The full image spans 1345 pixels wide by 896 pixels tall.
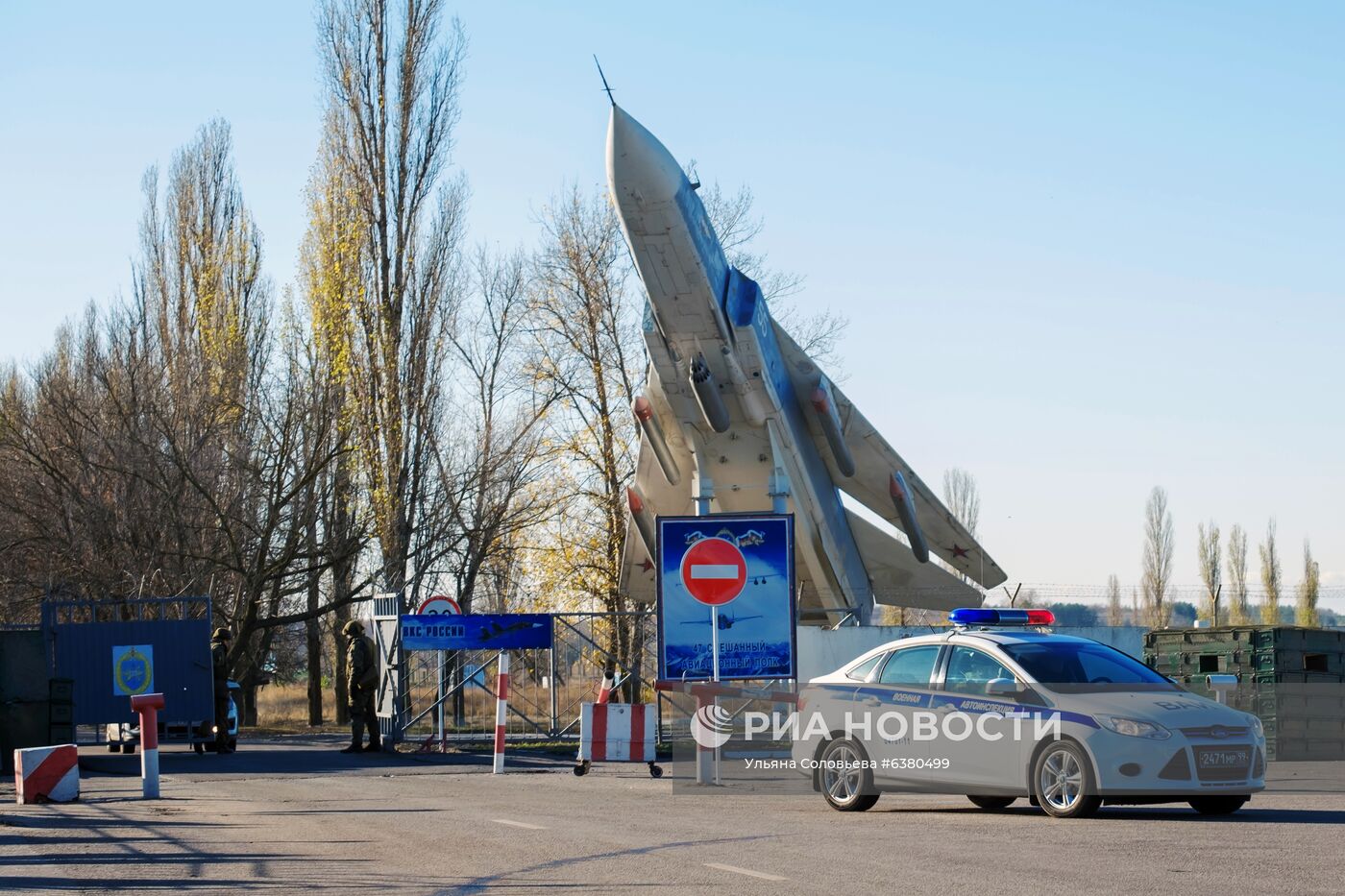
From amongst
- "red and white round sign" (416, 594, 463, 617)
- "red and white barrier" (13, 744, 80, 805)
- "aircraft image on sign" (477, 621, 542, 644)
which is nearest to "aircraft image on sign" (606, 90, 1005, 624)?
"red and white round sign" (416, 594, 463, 617)

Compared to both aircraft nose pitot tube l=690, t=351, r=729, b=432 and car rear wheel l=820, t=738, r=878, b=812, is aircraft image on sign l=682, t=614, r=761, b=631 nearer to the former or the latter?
car rear wheel l=820, t=738, r=878, b=812

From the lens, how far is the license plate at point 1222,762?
444 inches

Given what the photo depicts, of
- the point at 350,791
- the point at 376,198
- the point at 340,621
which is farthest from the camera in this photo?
the point at 340,621

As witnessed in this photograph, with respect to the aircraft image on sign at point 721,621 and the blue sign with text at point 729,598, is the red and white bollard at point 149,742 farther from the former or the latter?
the aircraft image on sign at point 721,621

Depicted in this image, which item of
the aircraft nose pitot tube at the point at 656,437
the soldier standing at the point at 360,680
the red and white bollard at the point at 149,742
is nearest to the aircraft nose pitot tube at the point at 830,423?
the aircraft nose pitot tube at the point at 656,437

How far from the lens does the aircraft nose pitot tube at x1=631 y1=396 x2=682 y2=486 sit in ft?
90.4

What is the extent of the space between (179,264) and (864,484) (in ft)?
72.0

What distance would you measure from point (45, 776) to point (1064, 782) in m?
9.57

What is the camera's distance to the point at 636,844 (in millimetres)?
10359

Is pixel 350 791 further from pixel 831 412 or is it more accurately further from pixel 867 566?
pixel 867 566

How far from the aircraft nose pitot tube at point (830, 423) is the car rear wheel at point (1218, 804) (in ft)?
54.8

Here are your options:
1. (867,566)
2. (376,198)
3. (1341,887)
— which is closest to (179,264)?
(376,198)

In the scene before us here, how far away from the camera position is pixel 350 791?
16266 mm

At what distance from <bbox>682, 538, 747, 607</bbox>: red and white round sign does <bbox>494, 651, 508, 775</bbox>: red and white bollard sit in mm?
2365
